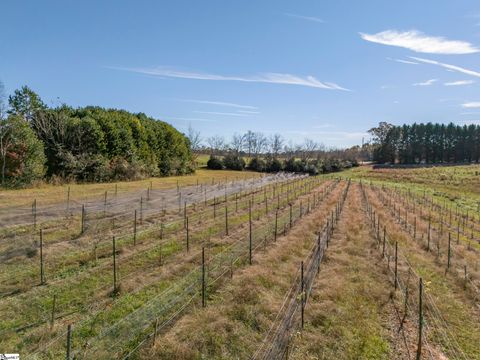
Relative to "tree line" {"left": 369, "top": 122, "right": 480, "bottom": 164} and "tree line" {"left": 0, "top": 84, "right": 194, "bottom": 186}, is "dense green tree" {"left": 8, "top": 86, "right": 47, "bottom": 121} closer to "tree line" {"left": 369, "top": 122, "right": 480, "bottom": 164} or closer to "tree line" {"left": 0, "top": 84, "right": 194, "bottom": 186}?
"tree line" {"left": 0, "top": 84, "right": 194, "bottom": 186}

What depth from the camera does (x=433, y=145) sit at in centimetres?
7819

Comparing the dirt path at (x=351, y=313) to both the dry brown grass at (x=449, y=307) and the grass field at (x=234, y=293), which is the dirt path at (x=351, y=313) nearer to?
the grass field at (x=234, y=293)

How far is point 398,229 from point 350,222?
7.45ft

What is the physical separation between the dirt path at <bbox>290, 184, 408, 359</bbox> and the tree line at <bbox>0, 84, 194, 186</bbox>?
85.4 ft

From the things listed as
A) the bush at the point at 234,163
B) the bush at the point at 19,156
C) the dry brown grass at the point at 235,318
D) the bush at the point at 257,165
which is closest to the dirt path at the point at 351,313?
the dry brown grass at the point at 235,318

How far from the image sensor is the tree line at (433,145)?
77.9 meters

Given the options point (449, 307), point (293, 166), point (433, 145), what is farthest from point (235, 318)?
point (433, 145)

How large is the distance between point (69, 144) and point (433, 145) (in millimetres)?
80831

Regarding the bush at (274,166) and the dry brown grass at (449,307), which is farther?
the bush at (274,166)

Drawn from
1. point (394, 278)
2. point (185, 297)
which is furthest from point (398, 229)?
point (185, 297)

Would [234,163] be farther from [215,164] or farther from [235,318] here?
[235,318]

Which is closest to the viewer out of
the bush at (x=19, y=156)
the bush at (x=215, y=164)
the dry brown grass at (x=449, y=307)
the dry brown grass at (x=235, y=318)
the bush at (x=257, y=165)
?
the dry brown grass at (x=235, y=318)

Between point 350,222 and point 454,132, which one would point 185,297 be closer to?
point 350,222

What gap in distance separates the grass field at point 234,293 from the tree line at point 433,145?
71127 mm
